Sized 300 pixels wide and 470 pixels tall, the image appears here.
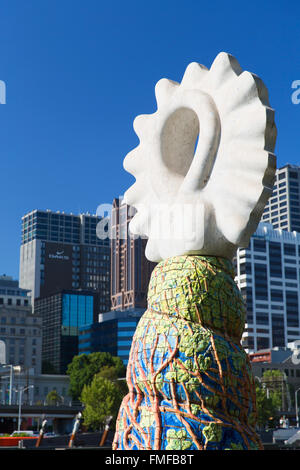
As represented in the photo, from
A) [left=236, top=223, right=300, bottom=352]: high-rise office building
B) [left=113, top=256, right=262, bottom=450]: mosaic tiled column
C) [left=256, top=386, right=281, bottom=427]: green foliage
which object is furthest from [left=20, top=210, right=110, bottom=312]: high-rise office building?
[left=113, top=256, right=262, bottom=450]: mosaic tiled column

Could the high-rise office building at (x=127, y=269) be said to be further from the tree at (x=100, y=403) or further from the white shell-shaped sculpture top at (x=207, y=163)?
the white shell-shaped sculpture top at (x=207, y=163)

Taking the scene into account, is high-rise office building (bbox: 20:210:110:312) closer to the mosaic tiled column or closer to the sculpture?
the sculpture

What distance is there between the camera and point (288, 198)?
169 metres

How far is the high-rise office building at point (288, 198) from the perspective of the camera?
168 metres

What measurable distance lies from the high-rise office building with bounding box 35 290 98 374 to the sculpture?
110655mm

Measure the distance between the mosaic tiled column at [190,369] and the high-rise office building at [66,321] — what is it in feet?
364

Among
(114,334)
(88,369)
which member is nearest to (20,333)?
(114,334)

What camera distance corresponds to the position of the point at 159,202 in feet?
55.2

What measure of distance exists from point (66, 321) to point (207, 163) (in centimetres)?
11444

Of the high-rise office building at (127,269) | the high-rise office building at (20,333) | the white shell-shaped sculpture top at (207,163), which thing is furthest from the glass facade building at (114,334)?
the white shell-shaped sculpture top at (207,163)

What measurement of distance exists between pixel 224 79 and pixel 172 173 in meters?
2.57

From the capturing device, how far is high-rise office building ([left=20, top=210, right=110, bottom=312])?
150 meters

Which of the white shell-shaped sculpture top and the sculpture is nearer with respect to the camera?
the sculpture
